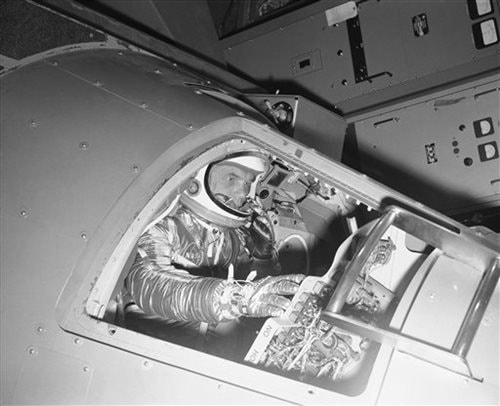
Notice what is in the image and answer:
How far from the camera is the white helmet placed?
92.1 inches

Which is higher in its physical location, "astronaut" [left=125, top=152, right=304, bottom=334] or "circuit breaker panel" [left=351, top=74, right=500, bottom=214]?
"circuit breaker panel" [left=351, top=74, right=500, bottom=214]

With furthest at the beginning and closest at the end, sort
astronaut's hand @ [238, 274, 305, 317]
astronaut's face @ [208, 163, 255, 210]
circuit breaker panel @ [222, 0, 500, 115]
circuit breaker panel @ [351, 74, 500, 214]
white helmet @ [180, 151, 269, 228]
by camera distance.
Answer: circuit breaker panel @ [222, 0, 500, 115], circuit breaker panel @ [351, 74, 500, 214], astronaut's face @ [208, 163, 255, 210], white helmet @ [180, 151, 269, 228], astronaut's hand @ [238, 274, 305, 317]

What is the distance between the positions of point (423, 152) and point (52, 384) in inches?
102

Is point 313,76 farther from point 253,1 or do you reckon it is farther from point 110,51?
point 110,51

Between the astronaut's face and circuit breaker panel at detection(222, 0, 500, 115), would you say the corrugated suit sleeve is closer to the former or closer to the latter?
the astronaut's face

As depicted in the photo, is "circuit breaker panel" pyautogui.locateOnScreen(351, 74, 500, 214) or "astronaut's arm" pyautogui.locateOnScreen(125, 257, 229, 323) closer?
"astronaut's arm" pyautogui.locateOnScreen(125, 257, 229, 323)

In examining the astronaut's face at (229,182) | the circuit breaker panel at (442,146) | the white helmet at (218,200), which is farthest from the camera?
the circuit breaker panel at (442,146)

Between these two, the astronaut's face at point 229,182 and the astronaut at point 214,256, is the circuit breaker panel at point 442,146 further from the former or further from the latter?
the astronaut's face at point 229,182

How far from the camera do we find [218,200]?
2371 mm

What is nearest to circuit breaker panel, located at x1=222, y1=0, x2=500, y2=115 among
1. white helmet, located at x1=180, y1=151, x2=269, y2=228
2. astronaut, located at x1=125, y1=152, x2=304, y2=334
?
astronaut, located at x1=125, y1=152, x2=304, y2=334

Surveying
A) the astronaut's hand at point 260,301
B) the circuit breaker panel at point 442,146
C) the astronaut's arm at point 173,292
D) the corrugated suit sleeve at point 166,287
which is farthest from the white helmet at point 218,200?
the circuit breaker panel at point 442,146

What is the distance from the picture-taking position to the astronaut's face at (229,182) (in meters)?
2.47

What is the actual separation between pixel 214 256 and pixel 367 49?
1.87 metres

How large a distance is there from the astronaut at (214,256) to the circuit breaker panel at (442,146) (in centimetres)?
109
